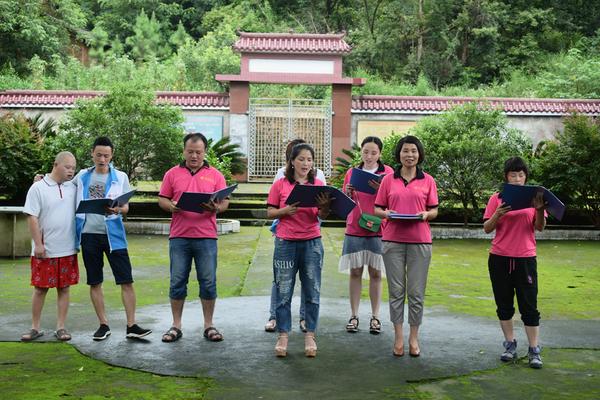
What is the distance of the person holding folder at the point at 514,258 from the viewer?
5754 mm

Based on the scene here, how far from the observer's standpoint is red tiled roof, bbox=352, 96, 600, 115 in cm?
2242

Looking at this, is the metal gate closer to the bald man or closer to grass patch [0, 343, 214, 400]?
the bald man

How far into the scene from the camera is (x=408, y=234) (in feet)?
19.5

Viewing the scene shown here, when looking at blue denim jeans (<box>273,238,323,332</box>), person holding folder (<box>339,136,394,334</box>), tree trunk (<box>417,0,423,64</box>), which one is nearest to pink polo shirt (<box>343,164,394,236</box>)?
person holding folder (<box>339,136,394,334</box>)

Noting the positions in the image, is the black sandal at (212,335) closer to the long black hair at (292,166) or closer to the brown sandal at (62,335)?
the brown sandal at (62,335)

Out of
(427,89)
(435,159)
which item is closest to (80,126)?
(435,159)

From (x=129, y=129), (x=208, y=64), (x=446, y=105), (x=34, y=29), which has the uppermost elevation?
(x=34, y=29)

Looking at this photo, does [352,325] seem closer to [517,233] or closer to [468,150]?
[517,233]

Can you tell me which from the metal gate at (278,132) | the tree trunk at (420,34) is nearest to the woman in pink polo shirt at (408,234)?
the metal gate at (278,132)

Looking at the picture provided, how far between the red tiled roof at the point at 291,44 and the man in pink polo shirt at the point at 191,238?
15467 millimetres

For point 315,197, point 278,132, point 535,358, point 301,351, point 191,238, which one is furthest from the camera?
point 278,132

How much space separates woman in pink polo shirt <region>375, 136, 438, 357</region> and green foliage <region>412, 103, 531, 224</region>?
24.5 ft

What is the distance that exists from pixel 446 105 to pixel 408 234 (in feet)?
56.9

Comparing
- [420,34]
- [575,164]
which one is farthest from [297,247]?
[420,34]
